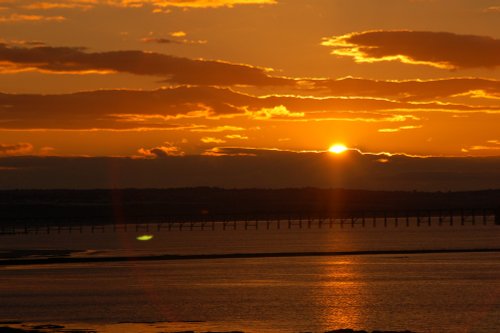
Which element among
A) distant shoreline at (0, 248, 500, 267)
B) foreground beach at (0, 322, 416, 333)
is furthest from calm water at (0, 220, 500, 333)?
distant shoreline at (0, 248, 500, 267)

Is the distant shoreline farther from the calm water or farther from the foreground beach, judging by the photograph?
the foreground beach

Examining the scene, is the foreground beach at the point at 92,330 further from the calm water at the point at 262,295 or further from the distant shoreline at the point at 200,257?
the distant shoreline at the point at 200,257

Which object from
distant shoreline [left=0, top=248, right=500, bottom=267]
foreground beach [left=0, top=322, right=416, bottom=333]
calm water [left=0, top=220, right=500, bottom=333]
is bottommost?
foreground beach [left=0, top=322, right=416, bottom=333]

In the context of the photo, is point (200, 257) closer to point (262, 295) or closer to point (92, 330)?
point (262, 295)

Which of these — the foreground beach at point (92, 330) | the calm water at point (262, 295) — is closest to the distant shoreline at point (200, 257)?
the calm water at point (262, 295)

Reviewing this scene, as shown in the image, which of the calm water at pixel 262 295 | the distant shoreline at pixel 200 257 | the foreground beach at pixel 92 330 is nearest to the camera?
the foreground beach at pixel 92 330

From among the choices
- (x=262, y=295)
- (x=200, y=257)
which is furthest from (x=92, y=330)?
(x=200, y=257)

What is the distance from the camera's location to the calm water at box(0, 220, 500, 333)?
48.8m

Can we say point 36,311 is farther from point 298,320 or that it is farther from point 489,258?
point 489,258

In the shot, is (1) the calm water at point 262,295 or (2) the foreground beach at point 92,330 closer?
(2) the foreground beach at point 92,330

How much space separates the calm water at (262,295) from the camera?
160ft

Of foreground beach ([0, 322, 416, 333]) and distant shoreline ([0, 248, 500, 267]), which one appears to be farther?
distant shoreline ([0, 248, 500, 267])

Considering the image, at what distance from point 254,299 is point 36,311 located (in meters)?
13.3

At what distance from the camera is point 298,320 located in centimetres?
4950
